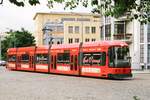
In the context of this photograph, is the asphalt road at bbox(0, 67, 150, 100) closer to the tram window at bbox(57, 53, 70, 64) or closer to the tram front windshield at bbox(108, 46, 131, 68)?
the tram front windshield at bbox(108, 46, 131, 68)

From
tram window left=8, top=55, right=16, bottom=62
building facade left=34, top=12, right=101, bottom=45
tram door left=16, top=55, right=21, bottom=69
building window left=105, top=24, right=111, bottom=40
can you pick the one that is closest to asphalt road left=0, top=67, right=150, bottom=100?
tram door left=16, top=55, right=21, bottom=69

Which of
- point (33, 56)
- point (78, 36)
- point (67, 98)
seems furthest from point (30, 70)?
point (78, 36)

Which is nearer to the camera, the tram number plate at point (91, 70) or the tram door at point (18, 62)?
the tram number plate at point (91, 70)

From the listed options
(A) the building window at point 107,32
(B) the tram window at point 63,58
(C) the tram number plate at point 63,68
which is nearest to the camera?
(C) the tram number plate at point 63,68

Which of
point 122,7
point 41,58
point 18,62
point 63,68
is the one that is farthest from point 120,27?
point 122,7

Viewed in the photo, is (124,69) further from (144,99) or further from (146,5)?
(146,5)

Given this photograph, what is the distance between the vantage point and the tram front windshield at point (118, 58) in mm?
38562

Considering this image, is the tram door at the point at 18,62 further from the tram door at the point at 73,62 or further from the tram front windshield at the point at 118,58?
the tram front windshield at the point at 118,58

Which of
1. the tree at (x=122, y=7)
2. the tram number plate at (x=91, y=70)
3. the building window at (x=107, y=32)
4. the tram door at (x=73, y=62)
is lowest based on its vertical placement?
the tram number plate at (x=91, y=70)

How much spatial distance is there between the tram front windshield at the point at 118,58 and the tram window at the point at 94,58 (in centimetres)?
69

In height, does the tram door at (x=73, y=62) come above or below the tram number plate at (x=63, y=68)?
above

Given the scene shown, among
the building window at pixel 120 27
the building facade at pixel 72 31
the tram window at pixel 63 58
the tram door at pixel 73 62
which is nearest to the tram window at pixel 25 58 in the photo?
the tram window at pixel 63 58

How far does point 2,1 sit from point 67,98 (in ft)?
41.4

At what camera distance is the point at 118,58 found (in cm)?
3866
